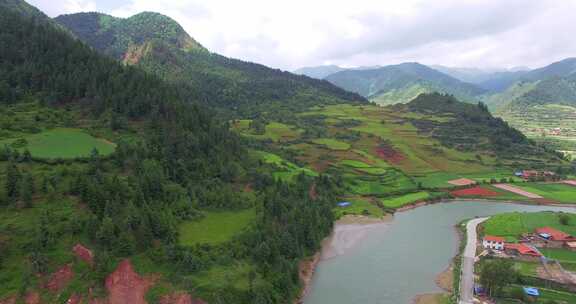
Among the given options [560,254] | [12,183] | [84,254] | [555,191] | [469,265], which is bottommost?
[469,265]

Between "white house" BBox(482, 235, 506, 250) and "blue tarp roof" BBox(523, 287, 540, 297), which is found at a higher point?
"white house" BBox(482, 235, 506, 250)

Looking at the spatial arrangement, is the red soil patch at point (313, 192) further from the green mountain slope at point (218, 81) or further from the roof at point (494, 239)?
the green mountain slope at point (218, 81)

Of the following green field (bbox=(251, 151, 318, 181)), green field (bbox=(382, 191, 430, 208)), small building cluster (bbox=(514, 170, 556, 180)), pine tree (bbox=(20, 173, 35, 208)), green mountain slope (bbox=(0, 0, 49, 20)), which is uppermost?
green mountain slope (bbox=(0, 0, 49, 20))

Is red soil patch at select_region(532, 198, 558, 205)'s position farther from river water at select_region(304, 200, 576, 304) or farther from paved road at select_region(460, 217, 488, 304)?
paved road at select_region(460, 217, 488, 304)

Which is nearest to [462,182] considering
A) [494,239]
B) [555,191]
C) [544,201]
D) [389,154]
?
[544,201]

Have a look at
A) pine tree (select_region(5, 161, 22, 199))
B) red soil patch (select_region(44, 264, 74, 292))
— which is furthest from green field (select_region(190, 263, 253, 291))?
pine tree (select_region(5, 161, 22, 199))

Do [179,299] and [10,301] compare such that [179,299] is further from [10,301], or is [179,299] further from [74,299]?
[10,301]

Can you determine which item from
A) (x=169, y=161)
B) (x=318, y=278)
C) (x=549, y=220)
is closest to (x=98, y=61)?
(x=169, y=161)
